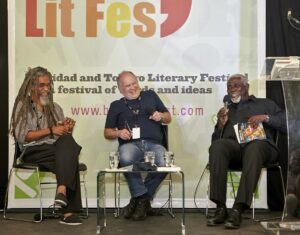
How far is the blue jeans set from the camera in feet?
13.5

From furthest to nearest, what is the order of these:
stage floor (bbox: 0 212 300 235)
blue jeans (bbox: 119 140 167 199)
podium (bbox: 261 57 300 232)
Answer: blue jeans (bbox: 119 140 167 199) < stage floor (bbox: 0 212 300 235) < podium (bbox: 261 57 300 232)

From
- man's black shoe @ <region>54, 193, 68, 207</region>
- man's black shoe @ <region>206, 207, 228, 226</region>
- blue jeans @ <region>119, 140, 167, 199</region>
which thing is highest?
blue jeans @ <region>119, 140, 167, 199</region>

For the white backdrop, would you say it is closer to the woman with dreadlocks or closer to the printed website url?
the printed website url

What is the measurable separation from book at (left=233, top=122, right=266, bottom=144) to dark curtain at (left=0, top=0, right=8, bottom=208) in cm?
219

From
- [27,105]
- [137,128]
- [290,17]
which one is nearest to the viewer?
[27,105]

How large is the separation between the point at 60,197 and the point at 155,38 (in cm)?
189

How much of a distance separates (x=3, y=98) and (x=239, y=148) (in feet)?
7.50

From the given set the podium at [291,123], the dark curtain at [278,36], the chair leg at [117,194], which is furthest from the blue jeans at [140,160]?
the dark curtain at [278,36]

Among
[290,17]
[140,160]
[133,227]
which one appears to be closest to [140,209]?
[133,227]

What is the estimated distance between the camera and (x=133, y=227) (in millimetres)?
3893

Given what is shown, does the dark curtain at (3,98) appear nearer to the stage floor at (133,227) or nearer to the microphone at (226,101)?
the stage floor at (133,227)

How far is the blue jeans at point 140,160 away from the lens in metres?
4.13

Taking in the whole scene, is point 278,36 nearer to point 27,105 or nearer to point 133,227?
point 133,227

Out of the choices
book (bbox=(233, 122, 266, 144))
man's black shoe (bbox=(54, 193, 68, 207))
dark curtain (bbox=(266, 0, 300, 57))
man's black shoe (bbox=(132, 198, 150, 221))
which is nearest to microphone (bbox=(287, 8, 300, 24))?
dark curtain (bbox=(266, 0, 300, 57))
